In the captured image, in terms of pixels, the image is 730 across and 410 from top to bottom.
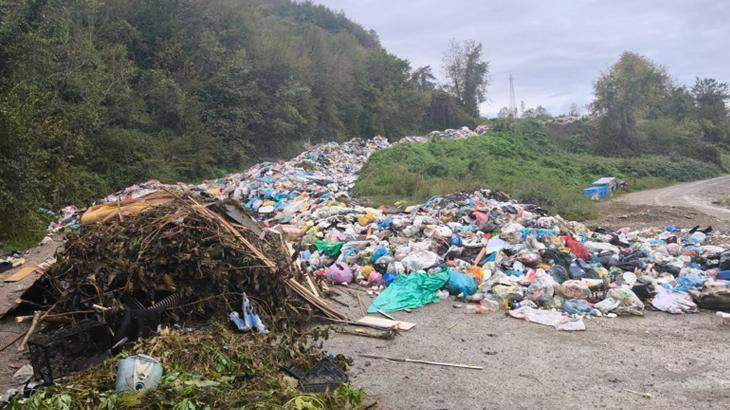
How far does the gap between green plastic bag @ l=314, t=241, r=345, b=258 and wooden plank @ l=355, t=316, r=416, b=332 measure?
7.72ft

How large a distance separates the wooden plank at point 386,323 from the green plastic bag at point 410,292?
15.7 inches

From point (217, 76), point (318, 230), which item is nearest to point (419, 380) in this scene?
point (318, 230)

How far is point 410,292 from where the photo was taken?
6258mm

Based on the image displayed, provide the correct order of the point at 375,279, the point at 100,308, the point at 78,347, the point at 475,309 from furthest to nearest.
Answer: the point at 375,279 → the point at 475,309 → the point at 78,347 → the point at 100,308

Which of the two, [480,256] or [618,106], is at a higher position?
[618,106]

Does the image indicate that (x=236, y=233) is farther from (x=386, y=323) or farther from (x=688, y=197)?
(x=688, y=197)

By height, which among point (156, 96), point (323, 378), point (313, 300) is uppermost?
point (156, 96)

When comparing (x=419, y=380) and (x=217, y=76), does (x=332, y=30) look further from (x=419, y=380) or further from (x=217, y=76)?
(x=419, y=380)

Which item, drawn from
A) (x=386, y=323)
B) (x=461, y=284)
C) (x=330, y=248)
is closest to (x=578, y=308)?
(x=461, y=284)

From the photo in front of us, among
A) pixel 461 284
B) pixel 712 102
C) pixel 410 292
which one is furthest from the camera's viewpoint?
pixel 712 102

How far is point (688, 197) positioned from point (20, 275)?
20.8 metres

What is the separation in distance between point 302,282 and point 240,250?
40.8 inches

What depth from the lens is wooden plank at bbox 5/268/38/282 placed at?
6754 millimetres

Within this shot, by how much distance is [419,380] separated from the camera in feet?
13.5
